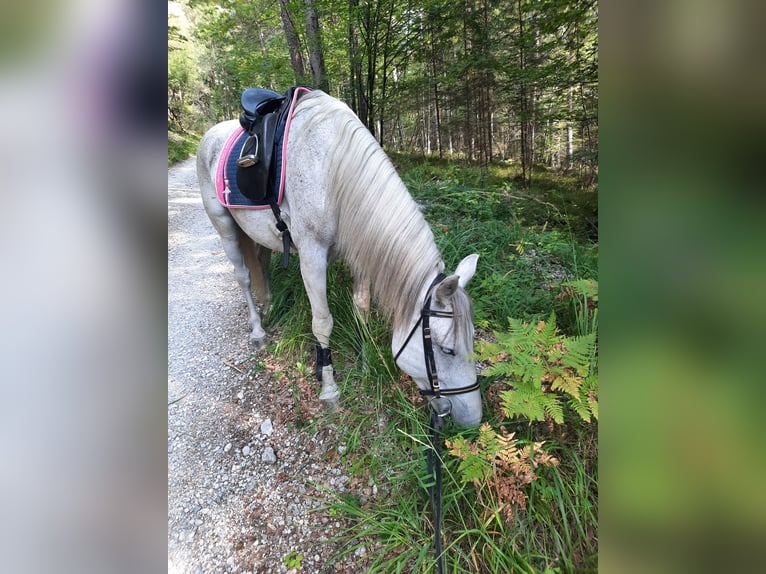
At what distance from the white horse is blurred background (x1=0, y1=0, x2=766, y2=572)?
1331 mm

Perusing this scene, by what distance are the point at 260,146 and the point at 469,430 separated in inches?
93.6

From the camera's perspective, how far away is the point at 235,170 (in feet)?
9.54

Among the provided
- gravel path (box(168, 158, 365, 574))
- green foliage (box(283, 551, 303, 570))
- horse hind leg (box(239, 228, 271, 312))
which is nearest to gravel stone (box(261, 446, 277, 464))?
gravel path (box(168, 158, 365, 574))

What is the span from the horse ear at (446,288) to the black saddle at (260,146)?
1.57 meters
